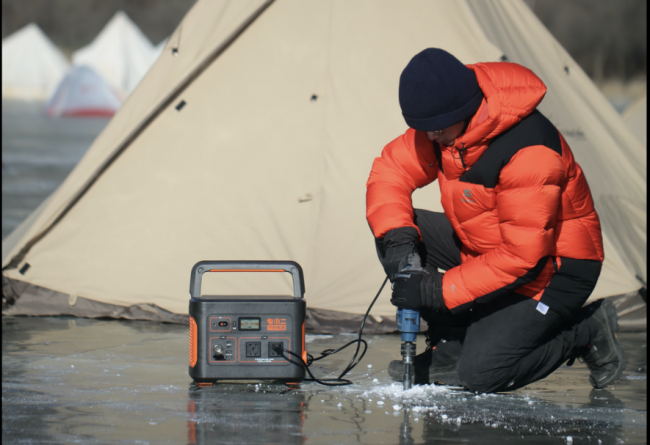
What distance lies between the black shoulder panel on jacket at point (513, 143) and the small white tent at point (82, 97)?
17439mm

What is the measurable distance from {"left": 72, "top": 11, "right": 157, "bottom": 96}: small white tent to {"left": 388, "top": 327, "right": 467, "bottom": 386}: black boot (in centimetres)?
2076

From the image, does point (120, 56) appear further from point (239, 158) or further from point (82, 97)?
point (239, 158)

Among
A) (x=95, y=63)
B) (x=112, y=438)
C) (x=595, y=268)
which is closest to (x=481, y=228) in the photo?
(x=595, y=268)

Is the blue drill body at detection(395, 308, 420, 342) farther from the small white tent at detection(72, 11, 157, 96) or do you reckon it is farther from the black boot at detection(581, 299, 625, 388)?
the small white tent at detection(72, 11, 157, 96)

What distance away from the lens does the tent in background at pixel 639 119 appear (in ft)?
19.2

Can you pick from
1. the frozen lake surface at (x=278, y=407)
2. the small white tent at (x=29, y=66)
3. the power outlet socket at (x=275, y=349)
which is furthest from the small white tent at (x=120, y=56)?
the power outlet socket at (x=275, y=349)

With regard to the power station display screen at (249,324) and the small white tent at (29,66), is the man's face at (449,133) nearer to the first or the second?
the power station display screen at (249,324)

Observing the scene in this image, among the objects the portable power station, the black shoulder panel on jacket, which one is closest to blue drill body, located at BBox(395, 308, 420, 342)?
the portable power station

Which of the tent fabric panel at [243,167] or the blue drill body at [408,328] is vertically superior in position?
the tent fabric panel at [243,167]

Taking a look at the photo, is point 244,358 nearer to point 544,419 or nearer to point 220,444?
point 220,444

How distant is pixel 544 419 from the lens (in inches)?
80.2

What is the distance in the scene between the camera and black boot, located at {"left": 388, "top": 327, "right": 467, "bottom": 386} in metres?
2.31

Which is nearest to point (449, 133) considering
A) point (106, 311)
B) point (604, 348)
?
point (604, 348)

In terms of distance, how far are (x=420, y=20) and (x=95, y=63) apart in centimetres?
2064
